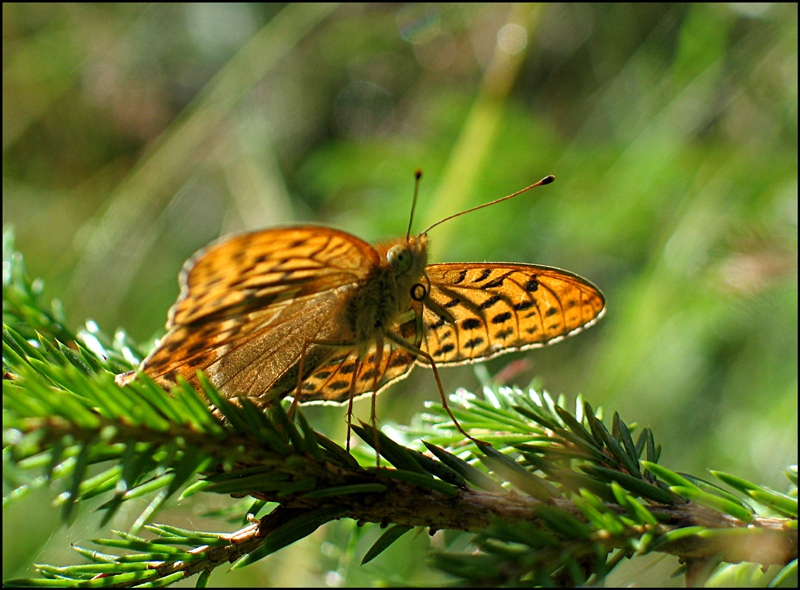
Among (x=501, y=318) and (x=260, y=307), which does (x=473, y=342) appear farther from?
(x=260, y=307)

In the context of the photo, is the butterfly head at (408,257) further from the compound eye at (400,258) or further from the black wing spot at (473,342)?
the black wing spot at (473,342)

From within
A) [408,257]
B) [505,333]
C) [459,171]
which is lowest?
[505,333]

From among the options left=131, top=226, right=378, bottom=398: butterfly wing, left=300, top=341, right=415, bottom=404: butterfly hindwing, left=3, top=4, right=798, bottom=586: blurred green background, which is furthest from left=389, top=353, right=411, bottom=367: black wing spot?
left=3, top=4, right=798, bottom=586: blurred green background

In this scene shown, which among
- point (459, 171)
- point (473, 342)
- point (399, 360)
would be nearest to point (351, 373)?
point (399, 360)

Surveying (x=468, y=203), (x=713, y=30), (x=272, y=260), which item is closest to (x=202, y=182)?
(x=468, y=203)

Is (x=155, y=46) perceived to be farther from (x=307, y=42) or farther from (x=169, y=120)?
(x=307, y=42)

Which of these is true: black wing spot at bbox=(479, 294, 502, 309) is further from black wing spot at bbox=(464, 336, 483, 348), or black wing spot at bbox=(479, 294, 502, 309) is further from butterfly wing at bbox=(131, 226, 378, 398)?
butterfly wing at bbox=(131, 226, 378, 398)
